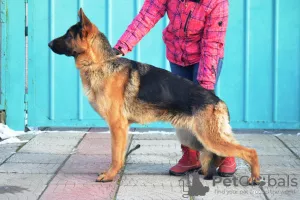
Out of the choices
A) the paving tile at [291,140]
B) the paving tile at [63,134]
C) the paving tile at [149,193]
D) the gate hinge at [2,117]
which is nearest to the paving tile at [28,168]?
the paving tile at [149,193]

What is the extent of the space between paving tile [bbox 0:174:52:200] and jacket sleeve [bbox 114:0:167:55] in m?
1.53

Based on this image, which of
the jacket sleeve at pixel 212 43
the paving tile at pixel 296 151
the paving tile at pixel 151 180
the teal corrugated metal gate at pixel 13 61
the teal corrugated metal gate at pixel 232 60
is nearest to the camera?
the paving tile at pixel 151 180

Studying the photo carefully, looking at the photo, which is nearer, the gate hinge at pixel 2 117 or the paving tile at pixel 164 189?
the paving tile at pixel 164 189

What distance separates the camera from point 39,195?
5.00m

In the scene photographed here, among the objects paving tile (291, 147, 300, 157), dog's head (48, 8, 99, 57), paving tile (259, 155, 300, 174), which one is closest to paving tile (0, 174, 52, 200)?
dog's head (48, 8, 99, 57)

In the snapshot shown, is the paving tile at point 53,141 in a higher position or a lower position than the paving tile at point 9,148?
higher

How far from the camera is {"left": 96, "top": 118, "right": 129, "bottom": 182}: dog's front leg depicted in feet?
17.9

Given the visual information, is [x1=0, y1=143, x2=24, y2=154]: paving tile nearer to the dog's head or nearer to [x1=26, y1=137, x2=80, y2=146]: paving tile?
[x1=26, y1=137, x2=80, y2=146]: paving tile

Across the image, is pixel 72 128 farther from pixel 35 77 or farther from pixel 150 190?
pixel 150 190

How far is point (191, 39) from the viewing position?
569 cm

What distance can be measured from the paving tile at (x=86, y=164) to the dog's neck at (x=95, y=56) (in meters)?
1.08

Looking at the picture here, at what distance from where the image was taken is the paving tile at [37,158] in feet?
20.5

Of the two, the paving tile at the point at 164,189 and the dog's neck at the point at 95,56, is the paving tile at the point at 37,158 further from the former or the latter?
the dog's neck at the point at 95,56

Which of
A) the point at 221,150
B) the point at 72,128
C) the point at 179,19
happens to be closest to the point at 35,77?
the point at 72,128
